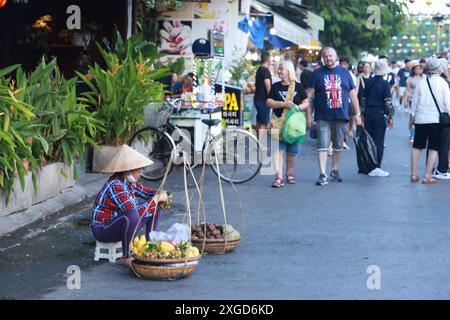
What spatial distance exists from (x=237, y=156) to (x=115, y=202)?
5584 mm

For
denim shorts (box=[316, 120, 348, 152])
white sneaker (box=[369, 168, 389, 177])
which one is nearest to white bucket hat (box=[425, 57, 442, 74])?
denim shorts (box=[316, 120, 348, 152])

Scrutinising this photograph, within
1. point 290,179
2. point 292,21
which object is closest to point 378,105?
point 290,179

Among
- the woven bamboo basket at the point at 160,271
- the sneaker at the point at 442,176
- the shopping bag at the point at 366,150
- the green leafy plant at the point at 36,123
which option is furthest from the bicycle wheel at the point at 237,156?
the woven bamboo basket at the point at 160,271

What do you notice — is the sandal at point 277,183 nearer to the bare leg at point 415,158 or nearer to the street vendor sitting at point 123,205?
the bare leg at point 415,158

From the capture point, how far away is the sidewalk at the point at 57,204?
31.6ft

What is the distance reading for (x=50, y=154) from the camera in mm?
11250

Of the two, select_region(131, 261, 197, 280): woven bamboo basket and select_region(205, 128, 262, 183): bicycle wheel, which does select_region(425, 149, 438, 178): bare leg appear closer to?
select_region(205, 128, 262, 183): bicycle wheel

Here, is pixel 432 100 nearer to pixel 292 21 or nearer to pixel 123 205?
pixel 123 205

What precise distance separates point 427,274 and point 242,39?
54.7ft

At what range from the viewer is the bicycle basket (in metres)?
13.7

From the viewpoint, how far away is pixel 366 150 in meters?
14.5

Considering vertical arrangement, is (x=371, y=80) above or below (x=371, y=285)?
above
